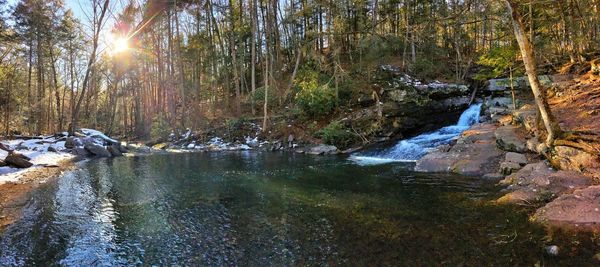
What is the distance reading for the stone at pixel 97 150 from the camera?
21.5 metres

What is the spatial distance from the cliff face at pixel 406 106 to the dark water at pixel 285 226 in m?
9.43

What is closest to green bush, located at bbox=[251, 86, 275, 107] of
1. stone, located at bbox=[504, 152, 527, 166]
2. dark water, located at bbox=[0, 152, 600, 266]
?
dark water, located at bbox=[0, 152, 600, 266]

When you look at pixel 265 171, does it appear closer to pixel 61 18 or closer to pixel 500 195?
pixel 500 195

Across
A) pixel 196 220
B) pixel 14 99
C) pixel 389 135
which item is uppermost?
pixel 14 99

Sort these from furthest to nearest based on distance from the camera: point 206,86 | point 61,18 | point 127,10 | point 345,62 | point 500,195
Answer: point 206,86 → point 345,62 → point 61,18 → point 127,10 → point 500,195

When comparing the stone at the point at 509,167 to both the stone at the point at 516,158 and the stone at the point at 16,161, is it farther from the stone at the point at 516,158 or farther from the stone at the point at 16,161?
the stone at the point at 16,161

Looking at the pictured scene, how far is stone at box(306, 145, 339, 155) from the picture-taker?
2009cm

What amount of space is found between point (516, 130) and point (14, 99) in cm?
3794

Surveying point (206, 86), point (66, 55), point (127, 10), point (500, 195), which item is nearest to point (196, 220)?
point (500, 195)

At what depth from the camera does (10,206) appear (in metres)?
8.98

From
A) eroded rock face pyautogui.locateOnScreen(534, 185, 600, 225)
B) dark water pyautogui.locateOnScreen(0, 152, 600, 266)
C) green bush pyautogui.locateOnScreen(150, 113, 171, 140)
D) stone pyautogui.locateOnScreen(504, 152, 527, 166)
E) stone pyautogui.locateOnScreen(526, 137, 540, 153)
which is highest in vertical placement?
green bush pyautogui.locateOnScreen(150, 113, 171, 140)

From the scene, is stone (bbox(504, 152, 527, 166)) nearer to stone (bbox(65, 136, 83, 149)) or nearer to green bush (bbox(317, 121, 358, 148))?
green bush (bbox(317, 121, 358, 148))

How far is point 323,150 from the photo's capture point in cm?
2031

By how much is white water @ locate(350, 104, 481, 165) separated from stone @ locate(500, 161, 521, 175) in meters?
5.10
